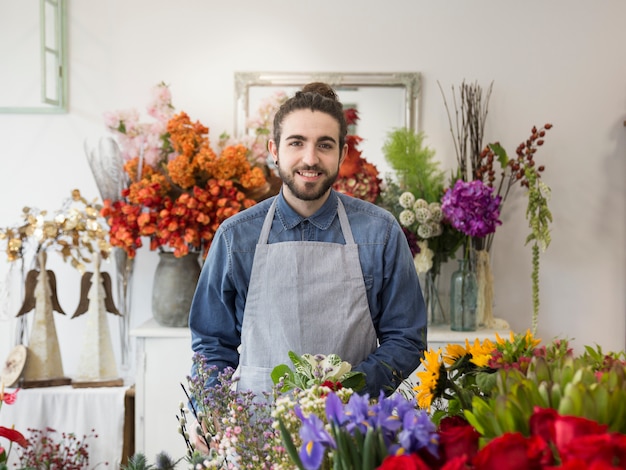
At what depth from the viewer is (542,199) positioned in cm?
301

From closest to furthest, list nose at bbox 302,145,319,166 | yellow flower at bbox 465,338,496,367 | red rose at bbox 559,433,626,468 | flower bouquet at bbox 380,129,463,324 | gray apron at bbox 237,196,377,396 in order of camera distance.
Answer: red rose at bbox 559,433,626,468, yellow flower at bbox 465,338,496,367, nose at bbox 302,145,319,166, gray apron at bbox 237,196,377,396, flower bouquet at bbox 380,129,463,324

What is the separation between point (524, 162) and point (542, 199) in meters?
0.19

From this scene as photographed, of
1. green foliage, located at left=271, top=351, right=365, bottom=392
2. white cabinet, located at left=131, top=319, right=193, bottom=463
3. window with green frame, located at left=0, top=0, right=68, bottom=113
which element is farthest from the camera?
window with green frame, located at left=0, top=0, right=68, bottom=113

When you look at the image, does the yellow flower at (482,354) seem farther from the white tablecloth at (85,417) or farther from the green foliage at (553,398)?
the white tablecloth at (85,417)

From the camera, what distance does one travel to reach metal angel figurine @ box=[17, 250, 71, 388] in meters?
2.89

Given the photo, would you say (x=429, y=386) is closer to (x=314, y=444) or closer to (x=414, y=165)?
(x=314, y=444)

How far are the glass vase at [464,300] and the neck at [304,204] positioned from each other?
1370mm

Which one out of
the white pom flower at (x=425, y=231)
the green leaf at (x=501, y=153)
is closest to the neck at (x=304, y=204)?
the white pom flower at (x=425, y=231)

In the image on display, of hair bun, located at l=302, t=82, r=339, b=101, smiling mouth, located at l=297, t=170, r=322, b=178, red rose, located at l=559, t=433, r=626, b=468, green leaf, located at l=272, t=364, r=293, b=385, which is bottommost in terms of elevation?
green leaf, located at l=272, t=364, r=293, b=385

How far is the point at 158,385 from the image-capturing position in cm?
288

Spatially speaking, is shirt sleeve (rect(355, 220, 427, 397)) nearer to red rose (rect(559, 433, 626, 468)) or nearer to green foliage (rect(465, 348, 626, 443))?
green foliage (rect(465, 348, 626, 443))

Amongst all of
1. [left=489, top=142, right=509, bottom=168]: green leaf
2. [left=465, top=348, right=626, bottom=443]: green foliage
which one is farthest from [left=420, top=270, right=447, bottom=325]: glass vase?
[left=465, top=348, right=626, bottom=443]: green foliage

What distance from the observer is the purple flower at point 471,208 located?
2857 mm

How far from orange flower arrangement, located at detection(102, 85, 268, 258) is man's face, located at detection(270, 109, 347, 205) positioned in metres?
1.11
